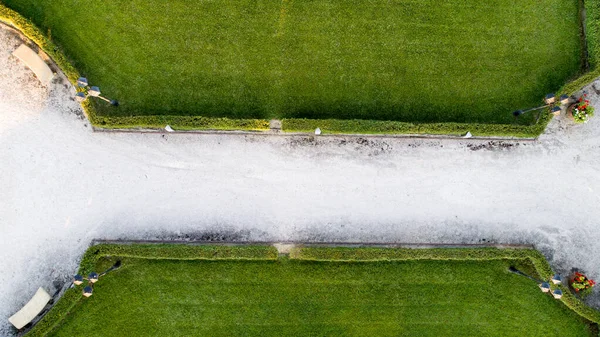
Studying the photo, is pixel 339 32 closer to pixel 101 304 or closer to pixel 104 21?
pixel 104 21

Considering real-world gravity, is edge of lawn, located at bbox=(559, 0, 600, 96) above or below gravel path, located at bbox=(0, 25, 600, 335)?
above

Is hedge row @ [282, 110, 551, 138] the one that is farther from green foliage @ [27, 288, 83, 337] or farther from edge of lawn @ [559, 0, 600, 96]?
green foliage @ [27, 288, 83, 337]

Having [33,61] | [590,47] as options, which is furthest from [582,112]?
[33,61]

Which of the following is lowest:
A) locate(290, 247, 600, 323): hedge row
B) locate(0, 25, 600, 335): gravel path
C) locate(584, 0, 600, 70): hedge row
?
locate(290, 247, 600, 323): hedge row

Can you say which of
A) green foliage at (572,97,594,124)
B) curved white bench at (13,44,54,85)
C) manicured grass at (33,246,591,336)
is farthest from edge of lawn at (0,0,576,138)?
manicured grass at (33,246,591,336)

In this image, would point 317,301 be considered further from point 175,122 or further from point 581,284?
point 581,284

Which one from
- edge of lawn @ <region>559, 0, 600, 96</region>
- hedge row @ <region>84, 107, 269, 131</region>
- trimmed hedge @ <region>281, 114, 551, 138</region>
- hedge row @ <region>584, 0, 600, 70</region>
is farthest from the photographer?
hedge row @ <region>584, 0, 600, 70</region>

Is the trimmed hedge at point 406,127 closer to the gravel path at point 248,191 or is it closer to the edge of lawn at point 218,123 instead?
the edge of lawn at point 218,123

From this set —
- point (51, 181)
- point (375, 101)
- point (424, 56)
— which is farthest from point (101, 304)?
point (424, 56)
